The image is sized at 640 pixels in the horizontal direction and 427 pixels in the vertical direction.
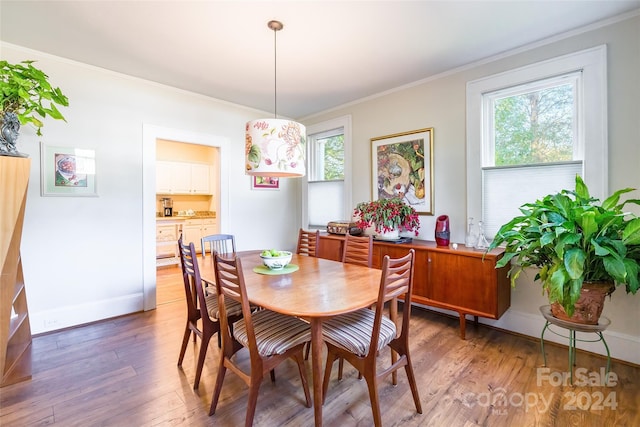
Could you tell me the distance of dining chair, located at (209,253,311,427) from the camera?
1466 millimetres

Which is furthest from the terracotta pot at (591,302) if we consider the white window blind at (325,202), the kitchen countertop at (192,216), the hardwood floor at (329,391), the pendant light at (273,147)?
the kitchen countertop at (192,216)

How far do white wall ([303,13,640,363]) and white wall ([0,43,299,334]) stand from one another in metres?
2.30

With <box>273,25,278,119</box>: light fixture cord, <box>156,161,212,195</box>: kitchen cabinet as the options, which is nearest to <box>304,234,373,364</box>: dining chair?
<box>273,25,278,119</box>: light fixture cord

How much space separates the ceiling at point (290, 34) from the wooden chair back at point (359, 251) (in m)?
1.75

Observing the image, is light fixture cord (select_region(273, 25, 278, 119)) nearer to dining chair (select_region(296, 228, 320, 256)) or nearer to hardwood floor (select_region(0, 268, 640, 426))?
dining chair (select_region(296, 228, 320, 256))

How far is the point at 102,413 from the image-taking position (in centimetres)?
170

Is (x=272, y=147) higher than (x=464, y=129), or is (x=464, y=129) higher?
(x=464, y=129)

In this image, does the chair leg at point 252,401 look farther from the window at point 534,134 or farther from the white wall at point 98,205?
the window at point 534,134

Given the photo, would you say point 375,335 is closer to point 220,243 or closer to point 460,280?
point 460,280

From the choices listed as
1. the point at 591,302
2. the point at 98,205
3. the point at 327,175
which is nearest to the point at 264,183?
the point at 327,175

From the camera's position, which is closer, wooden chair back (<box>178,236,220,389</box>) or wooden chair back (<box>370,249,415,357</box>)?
wooden chair back (<box>370,249,415,357</box>)

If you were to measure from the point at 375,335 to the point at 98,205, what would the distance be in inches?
123

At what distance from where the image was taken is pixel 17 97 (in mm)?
1747

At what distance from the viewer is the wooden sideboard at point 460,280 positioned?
244 centimetres
